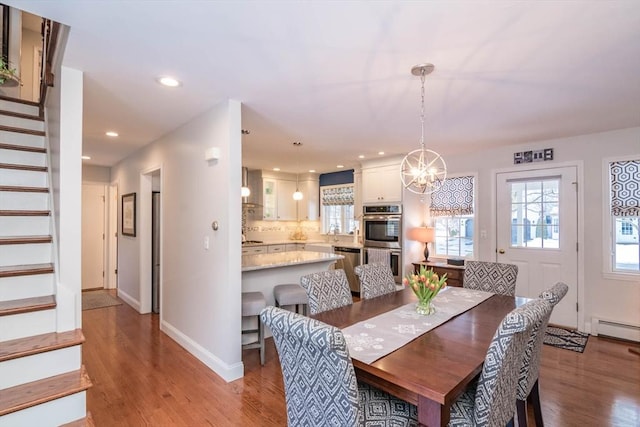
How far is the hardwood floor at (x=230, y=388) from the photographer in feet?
7.34

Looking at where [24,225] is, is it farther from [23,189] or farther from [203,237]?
[203,237]

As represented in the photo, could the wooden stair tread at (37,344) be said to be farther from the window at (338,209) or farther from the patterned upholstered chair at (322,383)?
the window at (338,209)

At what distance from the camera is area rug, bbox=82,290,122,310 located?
502 cm

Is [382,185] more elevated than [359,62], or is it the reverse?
[359,62]

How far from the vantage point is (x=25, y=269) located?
225cm

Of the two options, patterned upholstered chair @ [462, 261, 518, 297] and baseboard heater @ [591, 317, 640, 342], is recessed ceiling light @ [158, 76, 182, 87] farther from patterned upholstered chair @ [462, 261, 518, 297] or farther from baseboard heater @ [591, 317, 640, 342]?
baseboard heater @ [591, 317, 640, 342]

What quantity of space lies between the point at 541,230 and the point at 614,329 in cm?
134

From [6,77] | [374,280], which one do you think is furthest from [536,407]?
[6,77]

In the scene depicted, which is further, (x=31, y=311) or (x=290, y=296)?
(x=290, y=296)

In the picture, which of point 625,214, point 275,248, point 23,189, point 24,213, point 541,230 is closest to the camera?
point 24,213

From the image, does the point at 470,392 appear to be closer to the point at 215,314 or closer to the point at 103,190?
the point at 215,314

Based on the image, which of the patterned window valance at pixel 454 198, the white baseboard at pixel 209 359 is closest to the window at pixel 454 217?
the patterned window valance at pixel 454 198

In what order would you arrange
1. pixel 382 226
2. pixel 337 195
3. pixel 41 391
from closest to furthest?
pixel 41 391 < pixel 382 226 < pixel 337 195

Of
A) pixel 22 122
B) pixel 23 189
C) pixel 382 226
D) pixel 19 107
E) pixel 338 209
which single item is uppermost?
pixel 19 107
